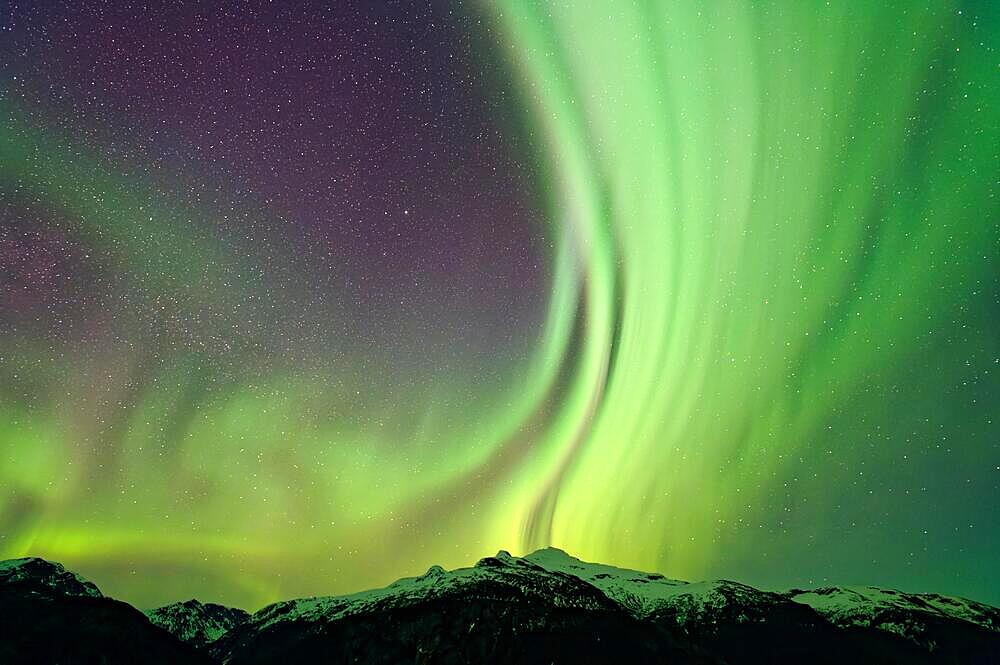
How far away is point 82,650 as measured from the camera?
427 ft

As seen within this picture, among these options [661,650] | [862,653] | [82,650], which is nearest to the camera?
[82,650]

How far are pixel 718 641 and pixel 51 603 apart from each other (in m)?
190

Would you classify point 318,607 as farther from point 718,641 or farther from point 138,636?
point 718,641

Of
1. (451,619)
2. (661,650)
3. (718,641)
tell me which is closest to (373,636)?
(451,619)

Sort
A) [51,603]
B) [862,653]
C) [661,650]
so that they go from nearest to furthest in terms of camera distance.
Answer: [51,603] → [661,650] → [862,653]

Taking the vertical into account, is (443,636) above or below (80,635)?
above

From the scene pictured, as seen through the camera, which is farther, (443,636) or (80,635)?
(443,636)

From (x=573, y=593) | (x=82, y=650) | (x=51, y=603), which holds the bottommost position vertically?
(x=82, y=650)

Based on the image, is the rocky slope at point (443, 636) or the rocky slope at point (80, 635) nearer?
the rocky slope at point (80, 635)

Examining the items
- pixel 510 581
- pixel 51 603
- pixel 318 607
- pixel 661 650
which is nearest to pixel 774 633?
pixel 661 650

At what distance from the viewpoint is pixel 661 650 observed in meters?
159

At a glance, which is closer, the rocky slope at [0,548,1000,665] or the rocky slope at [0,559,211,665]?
the rocky slope at [0,559,211,665]

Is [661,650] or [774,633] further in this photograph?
[774,633]

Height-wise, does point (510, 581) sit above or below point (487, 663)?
above
